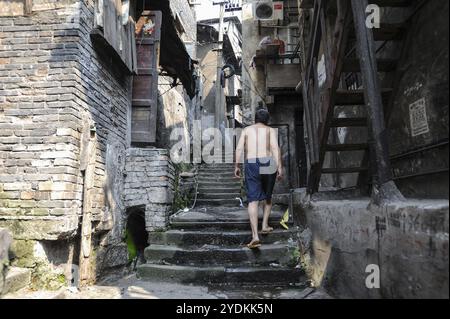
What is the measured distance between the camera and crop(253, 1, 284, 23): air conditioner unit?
32.2 ft

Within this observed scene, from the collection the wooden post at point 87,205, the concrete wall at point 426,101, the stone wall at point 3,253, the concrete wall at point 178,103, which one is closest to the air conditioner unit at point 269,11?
the concrete wall at point 178,103

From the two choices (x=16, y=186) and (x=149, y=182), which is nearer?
(x=16, y=186)

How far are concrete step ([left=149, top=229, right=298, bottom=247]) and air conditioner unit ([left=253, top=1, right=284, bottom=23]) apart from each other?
7.07m

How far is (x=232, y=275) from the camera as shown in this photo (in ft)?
14.1

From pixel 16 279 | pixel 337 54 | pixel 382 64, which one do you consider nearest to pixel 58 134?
pixel 16 279

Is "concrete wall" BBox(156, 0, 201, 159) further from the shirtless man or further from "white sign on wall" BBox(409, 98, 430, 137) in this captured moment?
"white sign on wall" BBox(409, 98, 430, 137)

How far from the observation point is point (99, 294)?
12.2 feet

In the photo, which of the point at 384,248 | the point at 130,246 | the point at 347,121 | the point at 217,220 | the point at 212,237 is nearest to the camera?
the point at 384,248

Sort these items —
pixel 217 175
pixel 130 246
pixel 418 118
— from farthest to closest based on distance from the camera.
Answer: pixel 217 175 < pixel 130 246 < pixel 418 118

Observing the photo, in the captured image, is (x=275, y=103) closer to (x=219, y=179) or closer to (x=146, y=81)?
(x=219, y=179)

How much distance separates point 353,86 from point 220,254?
128 inches

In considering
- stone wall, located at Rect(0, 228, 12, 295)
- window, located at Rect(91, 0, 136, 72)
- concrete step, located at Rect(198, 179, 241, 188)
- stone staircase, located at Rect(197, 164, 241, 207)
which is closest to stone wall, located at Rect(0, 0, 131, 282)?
window, located at Rect(91, 0, 136, 72)

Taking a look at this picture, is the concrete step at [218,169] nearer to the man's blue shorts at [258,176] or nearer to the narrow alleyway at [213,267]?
the narrow alleyway at [213,267]

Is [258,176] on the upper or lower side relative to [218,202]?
upper
